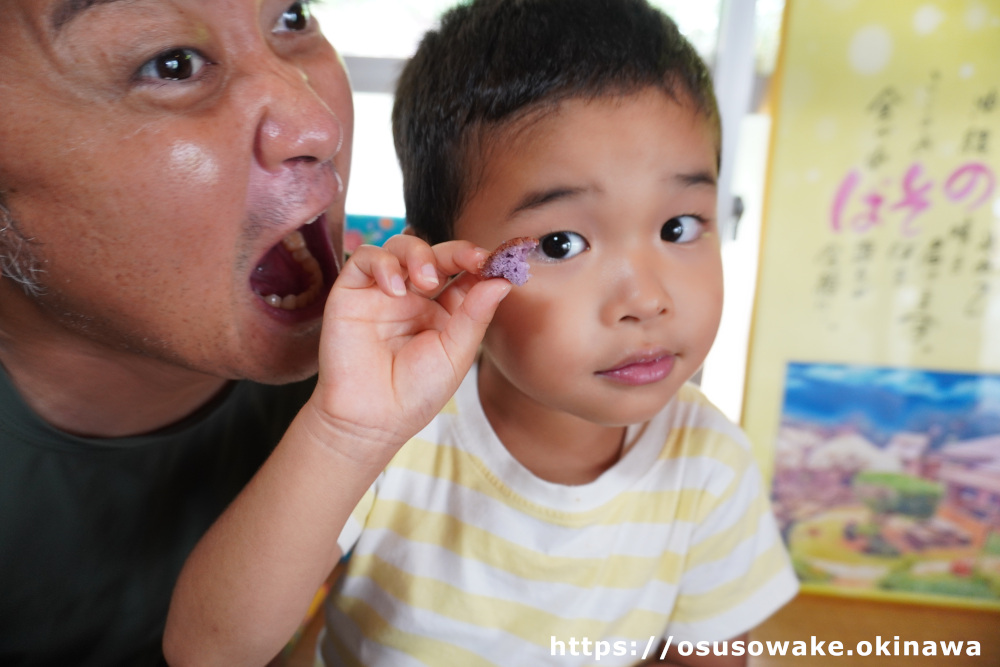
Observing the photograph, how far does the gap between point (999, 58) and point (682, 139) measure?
1503 mm

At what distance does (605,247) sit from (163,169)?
53cm

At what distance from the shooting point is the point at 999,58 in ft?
5.68

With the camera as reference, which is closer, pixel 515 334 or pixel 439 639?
pixel 515 334

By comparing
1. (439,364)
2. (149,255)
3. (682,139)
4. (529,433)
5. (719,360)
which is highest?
(682,139)

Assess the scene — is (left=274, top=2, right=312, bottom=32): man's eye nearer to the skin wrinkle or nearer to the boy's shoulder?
the skin wrinkle

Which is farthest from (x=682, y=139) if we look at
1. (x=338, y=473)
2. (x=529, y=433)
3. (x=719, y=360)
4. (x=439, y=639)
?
(x=719, y=360)

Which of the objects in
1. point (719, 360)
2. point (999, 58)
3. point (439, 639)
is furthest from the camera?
point (719, 360)

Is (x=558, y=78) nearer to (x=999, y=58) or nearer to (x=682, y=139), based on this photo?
(x=682, y=139)

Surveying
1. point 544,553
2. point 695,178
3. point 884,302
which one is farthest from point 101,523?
point 884,302

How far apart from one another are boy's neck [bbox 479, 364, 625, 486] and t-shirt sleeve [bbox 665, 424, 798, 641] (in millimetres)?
179

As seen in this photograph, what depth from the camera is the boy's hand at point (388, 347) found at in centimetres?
73

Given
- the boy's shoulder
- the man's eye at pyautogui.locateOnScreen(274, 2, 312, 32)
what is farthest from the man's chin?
the boy's shoulder

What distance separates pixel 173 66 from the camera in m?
0.77

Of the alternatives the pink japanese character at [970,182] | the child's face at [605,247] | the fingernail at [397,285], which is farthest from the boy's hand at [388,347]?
the pink japanese character at [970,182]
